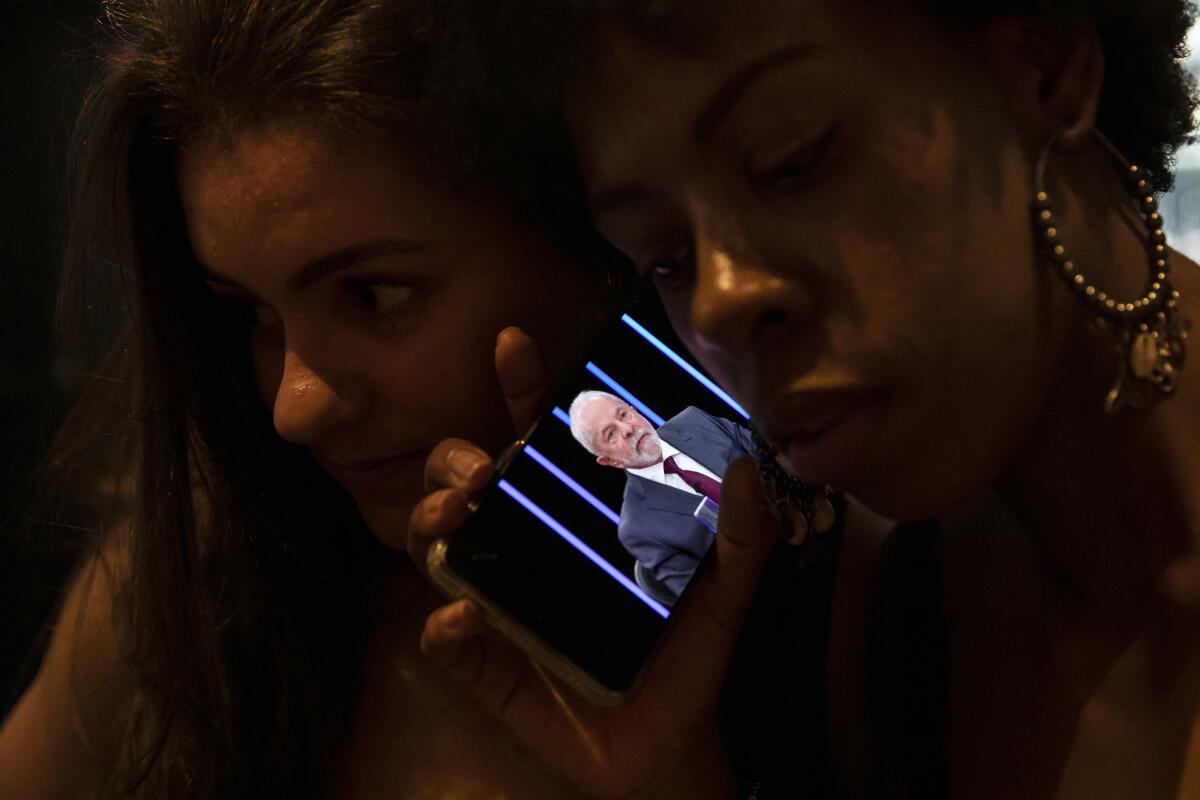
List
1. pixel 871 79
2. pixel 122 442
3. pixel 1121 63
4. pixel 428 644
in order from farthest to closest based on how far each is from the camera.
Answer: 1. pixel 122 442
2. pixel 428 644
3. pixel 1121 63
4. pixel 871 79

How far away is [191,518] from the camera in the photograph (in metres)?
1.01

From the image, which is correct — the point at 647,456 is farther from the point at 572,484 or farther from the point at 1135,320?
the point at 1135,320

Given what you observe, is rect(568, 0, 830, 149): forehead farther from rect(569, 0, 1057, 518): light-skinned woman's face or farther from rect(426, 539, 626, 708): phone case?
rect(426, 539, 626, 708): phone case

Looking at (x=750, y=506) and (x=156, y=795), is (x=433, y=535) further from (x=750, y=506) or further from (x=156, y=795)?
(x=156, y=795)

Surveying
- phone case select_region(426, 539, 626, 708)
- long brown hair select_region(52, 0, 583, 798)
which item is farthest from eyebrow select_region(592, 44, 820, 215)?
long brown hair select_region(52, 0, 583, 798)

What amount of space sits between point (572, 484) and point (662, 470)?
0.07m

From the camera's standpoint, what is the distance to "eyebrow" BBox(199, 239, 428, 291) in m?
0.79

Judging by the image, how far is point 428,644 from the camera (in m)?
0.80

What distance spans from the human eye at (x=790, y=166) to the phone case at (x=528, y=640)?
351 millimetres

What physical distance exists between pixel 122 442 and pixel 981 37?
930 mm

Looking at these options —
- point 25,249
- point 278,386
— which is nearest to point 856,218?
point 278,386

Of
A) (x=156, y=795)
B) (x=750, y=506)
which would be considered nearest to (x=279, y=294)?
(x=750, y=506)

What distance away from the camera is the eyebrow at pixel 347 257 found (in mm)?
787

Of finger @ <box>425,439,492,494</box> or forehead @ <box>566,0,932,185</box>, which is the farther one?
finger @ <box>425,439,492,494</box>
